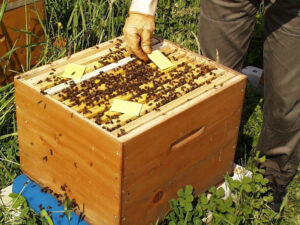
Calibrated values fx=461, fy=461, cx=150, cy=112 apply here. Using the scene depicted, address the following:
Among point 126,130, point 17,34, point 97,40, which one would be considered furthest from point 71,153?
point 97,40

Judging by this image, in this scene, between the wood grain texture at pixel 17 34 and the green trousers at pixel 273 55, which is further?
the wood grain texture at pixel 17 34

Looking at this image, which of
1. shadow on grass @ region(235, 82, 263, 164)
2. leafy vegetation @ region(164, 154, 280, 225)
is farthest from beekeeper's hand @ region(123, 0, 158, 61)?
shadow on grass @ region(235, 82, 263, 164)

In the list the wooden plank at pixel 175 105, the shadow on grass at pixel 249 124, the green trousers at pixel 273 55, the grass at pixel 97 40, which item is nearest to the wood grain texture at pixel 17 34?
the grass at pixel 97 40

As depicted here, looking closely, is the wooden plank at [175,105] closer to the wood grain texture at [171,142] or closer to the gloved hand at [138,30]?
the wood grain texture at [171,142]

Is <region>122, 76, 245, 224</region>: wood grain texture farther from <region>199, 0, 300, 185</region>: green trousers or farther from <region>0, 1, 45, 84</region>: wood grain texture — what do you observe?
<region>0, 1, 45, 84</region>: wood grain texture

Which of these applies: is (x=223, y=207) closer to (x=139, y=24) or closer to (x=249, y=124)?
(x=139, y=24)

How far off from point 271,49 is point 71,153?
4.60 feet

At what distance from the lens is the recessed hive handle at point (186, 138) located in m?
2.14

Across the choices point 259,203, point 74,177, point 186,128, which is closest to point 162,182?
point 186,128

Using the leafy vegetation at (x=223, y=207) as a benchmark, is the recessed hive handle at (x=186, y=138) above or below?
above

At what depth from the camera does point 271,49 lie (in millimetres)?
2777

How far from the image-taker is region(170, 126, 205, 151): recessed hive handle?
214cm

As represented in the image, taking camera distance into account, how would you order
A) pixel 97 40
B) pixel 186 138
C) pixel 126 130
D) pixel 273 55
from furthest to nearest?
pixel 97 40 → pixel 273 55 → pixel 186 138 → pixel 126 130

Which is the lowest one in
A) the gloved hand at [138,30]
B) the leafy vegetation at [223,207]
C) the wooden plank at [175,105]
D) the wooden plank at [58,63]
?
the leafy vegetation at [223,207]
